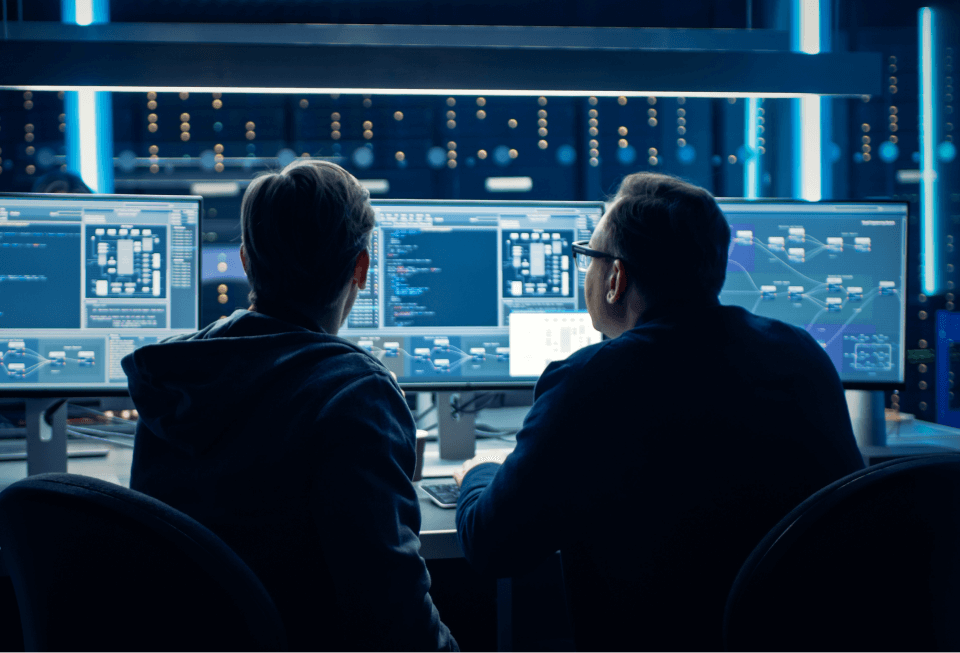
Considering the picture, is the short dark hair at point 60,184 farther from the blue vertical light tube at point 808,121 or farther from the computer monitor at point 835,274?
the blue vertical light tube at point 808,121

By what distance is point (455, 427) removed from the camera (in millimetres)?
1443

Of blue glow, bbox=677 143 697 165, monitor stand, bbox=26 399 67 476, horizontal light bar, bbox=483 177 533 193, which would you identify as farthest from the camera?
horizontal light bar, bbox=483 177 533 193

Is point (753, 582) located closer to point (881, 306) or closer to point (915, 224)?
point (881, 306)

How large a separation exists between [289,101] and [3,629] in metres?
5.03

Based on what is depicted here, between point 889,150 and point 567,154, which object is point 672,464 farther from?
point 567,154

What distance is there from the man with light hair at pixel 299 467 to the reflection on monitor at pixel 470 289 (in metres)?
0.60

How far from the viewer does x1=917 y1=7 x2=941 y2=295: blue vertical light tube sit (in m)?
2.15

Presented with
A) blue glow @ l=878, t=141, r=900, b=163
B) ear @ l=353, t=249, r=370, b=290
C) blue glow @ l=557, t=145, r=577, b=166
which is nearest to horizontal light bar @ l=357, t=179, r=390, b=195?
blue glow @ l=557, t=145, r=577, b=166

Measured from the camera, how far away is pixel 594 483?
759 millimetres

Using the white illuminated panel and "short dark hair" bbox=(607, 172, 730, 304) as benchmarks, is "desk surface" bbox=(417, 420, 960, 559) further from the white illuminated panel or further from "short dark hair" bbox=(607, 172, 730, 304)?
"short dark hair" bbox=(607, 172, 730, 304)

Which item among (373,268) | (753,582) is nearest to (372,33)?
(373,268)

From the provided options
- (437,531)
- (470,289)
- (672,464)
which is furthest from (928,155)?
(437,531)

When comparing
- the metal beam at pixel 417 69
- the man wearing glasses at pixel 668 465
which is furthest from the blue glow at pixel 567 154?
the man wearing glasses at pixel 668 465

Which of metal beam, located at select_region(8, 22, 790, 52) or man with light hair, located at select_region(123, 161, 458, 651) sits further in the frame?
metal beam, located at select_region(8, 22, 790, 52)
